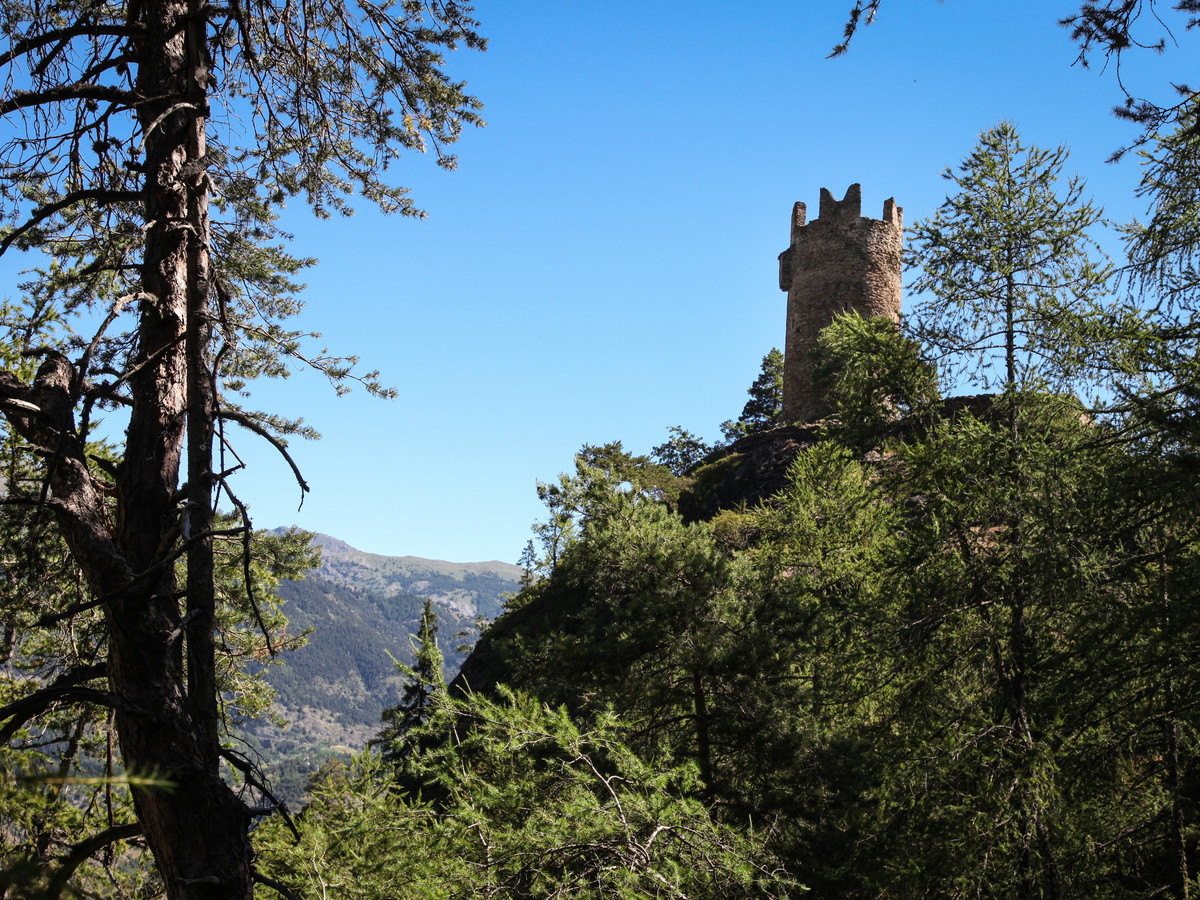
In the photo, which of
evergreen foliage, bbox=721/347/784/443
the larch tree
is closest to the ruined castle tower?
evergreen foliage, bbox=721/347/784/443

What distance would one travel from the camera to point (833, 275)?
100ft

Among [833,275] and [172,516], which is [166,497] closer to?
[172,516]

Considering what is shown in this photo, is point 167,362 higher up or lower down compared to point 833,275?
lower down

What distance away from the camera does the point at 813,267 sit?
3105 centimetres

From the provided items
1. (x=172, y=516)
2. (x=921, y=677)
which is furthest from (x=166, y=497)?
(x=921, y=677)

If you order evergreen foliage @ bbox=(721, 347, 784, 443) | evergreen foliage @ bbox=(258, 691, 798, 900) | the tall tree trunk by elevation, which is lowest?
evergreen foliage @ bbox=(258, 691, 798, 900)

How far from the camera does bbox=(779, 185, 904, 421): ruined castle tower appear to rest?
30.3 m

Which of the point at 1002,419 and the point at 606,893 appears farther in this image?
the point at 1002,419

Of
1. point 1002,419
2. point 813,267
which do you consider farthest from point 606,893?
point 813,267

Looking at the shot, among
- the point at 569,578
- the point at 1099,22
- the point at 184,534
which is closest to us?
the point at 184,534

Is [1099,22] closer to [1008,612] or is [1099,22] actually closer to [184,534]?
[184,534]

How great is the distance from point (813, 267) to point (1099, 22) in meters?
28.1

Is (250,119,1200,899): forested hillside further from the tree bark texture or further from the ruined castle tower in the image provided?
the ruined castle tower

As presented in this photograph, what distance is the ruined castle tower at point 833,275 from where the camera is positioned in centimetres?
3033
